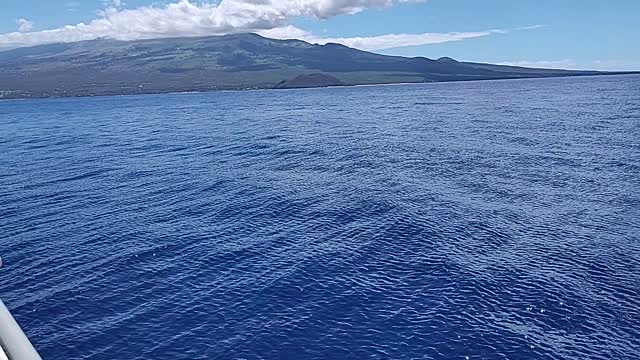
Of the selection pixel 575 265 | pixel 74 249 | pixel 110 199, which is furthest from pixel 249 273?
pixel 110 199

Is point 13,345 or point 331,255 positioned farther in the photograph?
point 331,255

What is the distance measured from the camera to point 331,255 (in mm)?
44594

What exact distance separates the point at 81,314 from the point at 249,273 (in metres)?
12.5

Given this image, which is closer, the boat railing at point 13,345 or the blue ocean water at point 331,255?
the boat railing at point 13,345

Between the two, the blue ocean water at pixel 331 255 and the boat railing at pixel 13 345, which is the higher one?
the boat railing at pixel 13 345

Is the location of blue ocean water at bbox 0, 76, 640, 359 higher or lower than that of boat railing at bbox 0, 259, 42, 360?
lower

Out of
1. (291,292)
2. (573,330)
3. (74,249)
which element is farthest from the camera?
(74,249)

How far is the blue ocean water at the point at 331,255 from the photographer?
32.0 metres

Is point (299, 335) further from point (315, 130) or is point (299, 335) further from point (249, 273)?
point (315, 130)

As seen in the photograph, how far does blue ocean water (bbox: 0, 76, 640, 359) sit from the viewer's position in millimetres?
31953

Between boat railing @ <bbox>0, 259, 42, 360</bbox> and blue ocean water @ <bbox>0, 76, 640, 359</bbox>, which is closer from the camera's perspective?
boat railing @ <bbox>0, 259, 42, 360</bbox>

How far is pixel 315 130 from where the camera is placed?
136125mm

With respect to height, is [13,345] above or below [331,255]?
above

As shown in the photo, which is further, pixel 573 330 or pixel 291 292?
pixel 291 292
